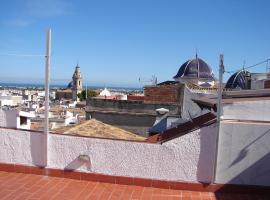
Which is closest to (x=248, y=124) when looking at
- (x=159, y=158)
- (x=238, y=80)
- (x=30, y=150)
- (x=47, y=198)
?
(x=159, y=158)

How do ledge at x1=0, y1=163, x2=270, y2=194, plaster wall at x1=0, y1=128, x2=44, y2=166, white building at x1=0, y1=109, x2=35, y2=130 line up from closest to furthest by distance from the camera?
ledge at x1=0, y1=163, x2=270, y2=194 → plaster wall at x1=0, y1=128, x2=44, y2=166 → white building at x1=0, y1=109, x2=35, y2=130

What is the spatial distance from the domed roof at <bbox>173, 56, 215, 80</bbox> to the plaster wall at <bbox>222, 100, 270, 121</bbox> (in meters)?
25.4

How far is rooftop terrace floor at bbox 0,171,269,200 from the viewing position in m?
5.34

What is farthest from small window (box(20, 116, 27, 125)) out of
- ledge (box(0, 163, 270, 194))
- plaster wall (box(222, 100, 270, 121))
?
plaster wall (box(222, 100, 270, 121))

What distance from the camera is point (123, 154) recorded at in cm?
598

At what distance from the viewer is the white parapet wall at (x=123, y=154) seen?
18.8 ft

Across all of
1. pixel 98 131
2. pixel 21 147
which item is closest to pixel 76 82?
pixel 98 131

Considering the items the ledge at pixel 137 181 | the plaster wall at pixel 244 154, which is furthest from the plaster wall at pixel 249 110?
the ledge at pixel 137 181

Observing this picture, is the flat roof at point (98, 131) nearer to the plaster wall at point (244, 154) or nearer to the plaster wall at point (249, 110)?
the plaster wall at point (249, 110)

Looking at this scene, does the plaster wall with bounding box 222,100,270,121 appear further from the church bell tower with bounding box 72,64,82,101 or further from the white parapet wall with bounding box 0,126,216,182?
the church bell tower with bounding box 72,64,82,101

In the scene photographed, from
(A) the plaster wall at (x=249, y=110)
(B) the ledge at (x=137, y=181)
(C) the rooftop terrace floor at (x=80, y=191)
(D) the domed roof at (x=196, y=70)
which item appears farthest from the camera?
(D) the domed roof at (x=196, y=70)

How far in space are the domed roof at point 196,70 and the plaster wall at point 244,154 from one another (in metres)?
26.4

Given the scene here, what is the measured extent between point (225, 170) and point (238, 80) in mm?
23710

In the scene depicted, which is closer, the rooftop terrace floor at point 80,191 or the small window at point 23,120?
the rooftop terrace floor at point 80,191
